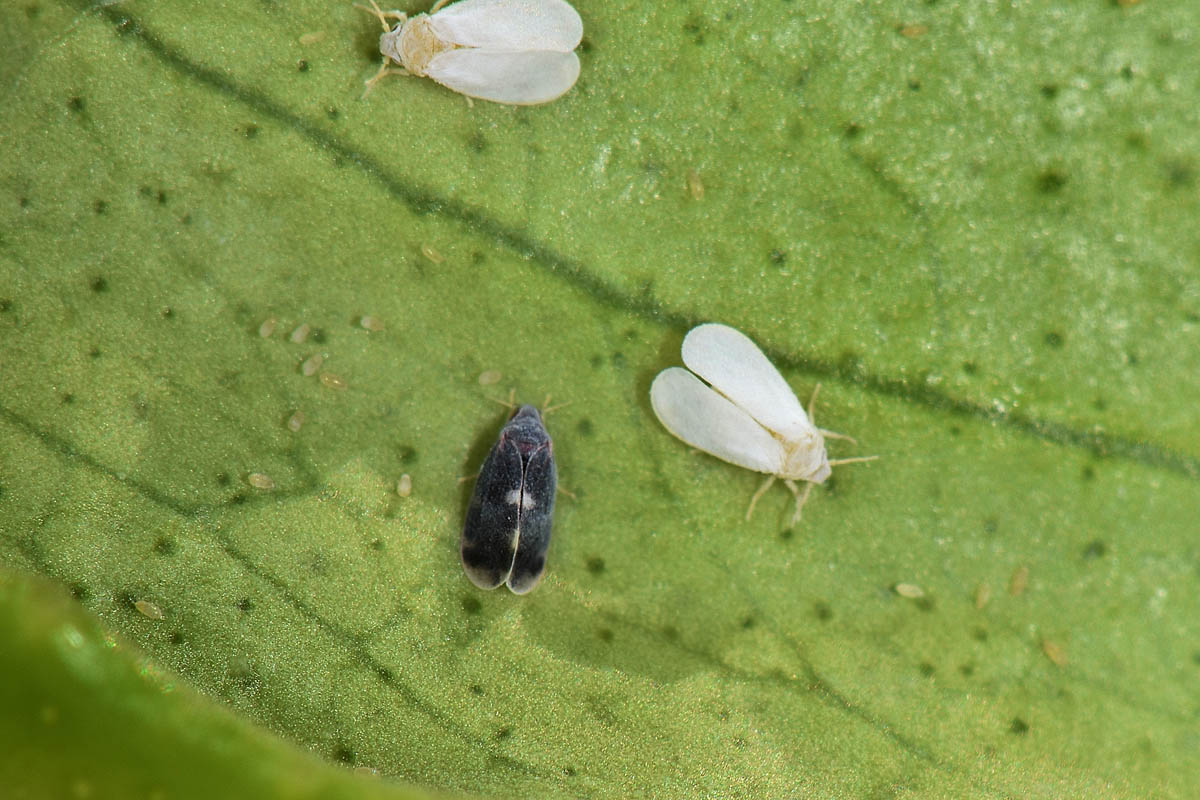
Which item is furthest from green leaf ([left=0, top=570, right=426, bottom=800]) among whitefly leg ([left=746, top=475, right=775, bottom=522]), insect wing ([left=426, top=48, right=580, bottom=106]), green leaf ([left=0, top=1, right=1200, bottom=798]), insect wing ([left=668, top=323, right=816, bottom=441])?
insect wing ([left=426, top=48, right=580, bottom=106])

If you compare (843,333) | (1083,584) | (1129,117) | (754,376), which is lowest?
(1083,584)

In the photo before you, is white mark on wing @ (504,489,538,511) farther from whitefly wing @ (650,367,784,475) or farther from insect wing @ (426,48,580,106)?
insect wing @ (426,48,580,106)

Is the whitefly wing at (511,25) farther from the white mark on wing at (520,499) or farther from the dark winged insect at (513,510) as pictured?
the white mark on wing at (520,499)

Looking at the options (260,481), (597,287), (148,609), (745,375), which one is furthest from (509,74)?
(148,609)

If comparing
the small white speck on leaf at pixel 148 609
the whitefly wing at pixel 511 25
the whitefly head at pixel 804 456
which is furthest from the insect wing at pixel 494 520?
the whitefly wing at pixel 511 25

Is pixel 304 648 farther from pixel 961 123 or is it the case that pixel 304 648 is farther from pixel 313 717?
pixel 961 123

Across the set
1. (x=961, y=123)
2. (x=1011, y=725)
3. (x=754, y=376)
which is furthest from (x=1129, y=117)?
(x=1011, y=725)

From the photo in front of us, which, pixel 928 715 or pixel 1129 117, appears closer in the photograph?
pixel 1129 117
